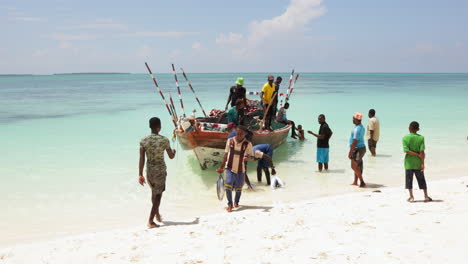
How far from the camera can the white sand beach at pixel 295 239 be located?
446 centimetres

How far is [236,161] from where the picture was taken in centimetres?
639

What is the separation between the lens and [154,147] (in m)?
5.52

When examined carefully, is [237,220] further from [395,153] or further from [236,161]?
[395,153]

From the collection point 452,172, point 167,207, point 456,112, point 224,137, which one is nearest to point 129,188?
point 167,207

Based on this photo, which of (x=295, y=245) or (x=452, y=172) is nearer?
(x=295, y=245)

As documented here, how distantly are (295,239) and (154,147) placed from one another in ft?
7.67

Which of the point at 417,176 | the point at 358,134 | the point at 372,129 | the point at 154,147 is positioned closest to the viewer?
the point at 154,147

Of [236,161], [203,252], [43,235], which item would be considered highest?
[236,161]

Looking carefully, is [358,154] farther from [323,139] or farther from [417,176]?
[417,176]

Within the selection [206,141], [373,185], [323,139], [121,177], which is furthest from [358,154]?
[121,177]

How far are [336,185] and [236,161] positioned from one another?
12.6 ft

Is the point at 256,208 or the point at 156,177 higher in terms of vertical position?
the point at 156,177

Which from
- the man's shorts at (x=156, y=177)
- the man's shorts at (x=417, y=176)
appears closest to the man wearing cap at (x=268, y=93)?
the man's shorts at (x=417, y=176)

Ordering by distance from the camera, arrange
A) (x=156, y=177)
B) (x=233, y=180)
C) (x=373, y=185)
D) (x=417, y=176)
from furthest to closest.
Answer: (x=373, y=185) → (x=233, y=180) → (x=417, y=176) → (x=156, y=177)
